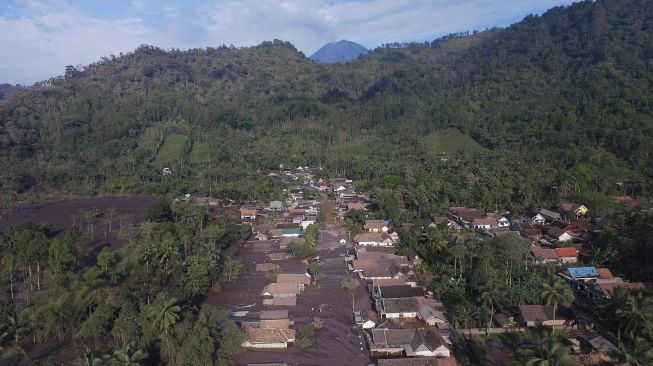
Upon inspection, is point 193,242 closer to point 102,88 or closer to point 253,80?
point 102,88

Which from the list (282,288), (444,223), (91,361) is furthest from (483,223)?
(91,361)

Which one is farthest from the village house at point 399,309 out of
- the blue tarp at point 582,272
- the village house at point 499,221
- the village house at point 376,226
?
the village house at point 499,221

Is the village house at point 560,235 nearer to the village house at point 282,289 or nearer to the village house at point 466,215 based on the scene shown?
the village house at point 466,215

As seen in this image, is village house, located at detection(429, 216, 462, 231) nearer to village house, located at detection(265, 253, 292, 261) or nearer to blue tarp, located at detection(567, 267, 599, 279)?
blue tarp, located at detection(567, 267, 599, 279)

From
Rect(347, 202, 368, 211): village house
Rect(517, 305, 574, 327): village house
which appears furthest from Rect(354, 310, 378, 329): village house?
Rect(347, 202, 368, 211): village house

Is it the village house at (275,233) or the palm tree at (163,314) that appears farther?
the village house at (275,233)

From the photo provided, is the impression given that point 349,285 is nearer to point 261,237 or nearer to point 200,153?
point 261,237

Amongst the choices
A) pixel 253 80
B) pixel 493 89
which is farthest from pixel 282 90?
pixel 493 89
